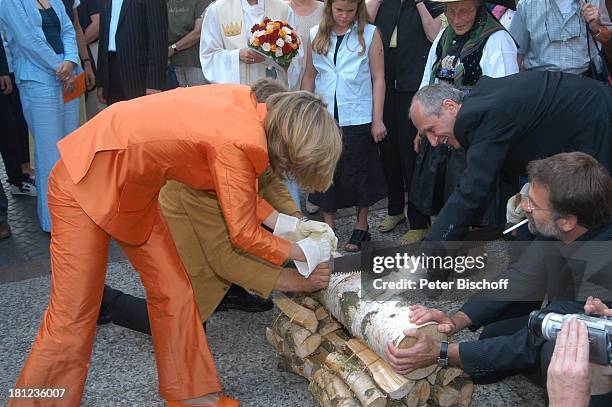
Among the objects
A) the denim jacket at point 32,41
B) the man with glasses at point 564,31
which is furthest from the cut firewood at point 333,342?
the denim jacket at point 32,41

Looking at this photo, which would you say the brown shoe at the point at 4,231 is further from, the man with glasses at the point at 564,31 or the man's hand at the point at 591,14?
the man's hand at the point at 591,14

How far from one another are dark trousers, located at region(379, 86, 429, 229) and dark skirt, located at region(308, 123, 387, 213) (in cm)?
20

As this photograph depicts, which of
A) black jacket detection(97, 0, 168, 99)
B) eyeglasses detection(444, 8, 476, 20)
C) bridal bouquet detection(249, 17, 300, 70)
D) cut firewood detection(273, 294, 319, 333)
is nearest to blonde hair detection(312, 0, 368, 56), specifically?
bridal bouquet detection(249, 17, 300, 70)

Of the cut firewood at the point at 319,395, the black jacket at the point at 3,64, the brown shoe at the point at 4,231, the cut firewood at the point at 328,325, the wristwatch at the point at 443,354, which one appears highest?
the black jacket at the point at 3,64

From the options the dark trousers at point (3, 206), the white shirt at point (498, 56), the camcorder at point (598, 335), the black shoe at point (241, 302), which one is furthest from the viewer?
the dark trousers at point (3, 206)

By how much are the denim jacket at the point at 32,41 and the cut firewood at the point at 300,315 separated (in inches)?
114

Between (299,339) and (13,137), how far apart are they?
14.1 ft

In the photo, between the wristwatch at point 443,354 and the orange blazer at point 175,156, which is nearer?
the orange blazer at point 175,156

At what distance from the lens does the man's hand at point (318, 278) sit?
130 inches

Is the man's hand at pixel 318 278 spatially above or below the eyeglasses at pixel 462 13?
below

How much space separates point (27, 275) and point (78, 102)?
5.00 ft

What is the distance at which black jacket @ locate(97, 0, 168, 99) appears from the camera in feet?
17.4

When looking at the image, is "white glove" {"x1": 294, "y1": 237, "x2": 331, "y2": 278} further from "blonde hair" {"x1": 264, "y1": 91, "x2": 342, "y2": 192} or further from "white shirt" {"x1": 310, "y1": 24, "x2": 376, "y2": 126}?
"white shirt" {"x1": 310, "y1": 24, "x2": 376, "y2": 126}

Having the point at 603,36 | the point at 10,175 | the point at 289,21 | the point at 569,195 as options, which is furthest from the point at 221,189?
the point at 10,175
